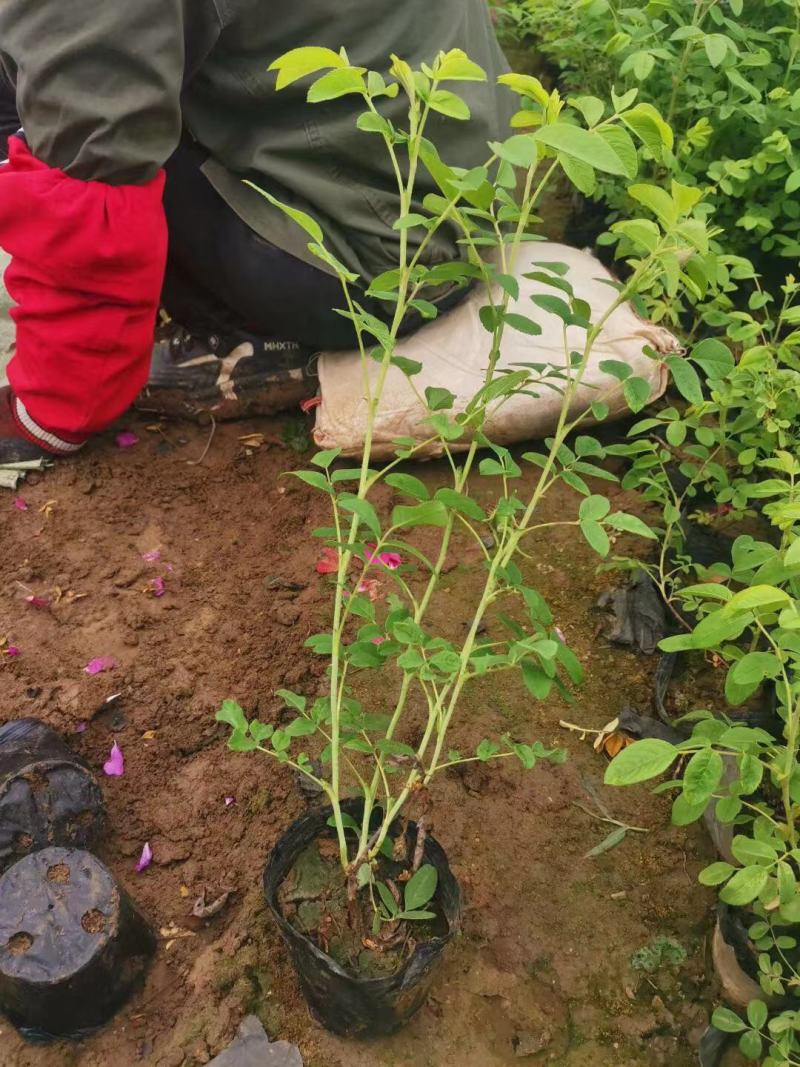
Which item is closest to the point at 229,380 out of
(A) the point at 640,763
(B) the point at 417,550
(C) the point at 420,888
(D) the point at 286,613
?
(D) the point at 286,613

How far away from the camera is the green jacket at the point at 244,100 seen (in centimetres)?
186

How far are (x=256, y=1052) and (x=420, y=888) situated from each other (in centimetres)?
44

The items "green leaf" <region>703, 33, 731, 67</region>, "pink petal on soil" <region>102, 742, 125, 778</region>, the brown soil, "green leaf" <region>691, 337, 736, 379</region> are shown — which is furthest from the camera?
"green leaf" <region>703, 33, 731, 67</region>

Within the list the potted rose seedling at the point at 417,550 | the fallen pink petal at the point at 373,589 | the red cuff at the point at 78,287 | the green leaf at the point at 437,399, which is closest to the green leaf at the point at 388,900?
the potted rose seedling at the point at 417,550

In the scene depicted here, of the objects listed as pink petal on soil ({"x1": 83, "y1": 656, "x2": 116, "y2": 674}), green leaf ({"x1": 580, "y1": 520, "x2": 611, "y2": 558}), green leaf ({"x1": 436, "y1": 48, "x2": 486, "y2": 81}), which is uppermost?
green leaf ({"x1": 436, "y1": 48, "x2": 486, "y2": 81})

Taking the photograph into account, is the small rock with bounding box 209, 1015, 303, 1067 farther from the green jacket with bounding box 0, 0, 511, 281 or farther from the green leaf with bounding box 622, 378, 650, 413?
the green jacket with bounding box 0, 0, 511, 281

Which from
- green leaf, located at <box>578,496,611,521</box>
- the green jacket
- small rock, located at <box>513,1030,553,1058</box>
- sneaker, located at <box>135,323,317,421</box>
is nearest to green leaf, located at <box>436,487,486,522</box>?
green leaf, located at <box>578,496,611,521</box>

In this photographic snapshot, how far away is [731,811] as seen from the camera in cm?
139

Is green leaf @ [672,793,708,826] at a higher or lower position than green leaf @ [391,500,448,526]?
lower

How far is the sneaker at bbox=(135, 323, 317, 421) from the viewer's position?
2832 mm

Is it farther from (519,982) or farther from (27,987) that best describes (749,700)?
(27,987)

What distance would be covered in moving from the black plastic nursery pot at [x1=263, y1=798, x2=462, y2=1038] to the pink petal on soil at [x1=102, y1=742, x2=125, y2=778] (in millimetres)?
560

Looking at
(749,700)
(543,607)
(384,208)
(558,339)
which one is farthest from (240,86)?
(749,700)

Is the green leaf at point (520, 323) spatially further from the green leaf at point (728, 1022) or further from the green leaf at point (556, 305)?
Result: the green leaf at point (728, 1022)
